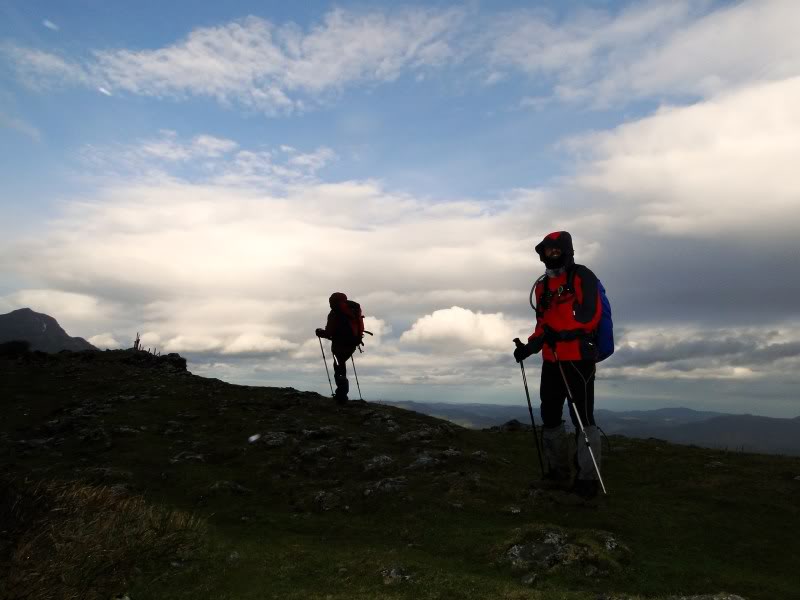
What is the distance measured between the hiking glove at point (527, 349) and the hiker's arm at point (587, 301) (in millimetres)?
1000

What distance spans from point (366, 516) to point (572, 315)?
5781mm

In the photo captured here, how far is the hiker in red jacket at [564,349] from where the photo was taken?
1046 centimetres

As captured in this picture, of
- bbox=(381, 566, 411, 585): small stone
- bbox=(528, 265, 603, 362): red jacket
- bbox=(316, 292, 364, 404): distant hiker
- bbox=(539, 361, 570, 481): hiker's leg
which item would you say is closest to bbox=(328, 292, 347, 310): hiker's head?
bbox=(316, 292, 364, 404): distant hiker

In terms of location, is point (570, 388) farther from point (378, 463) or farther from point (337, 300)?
point (337, 300)

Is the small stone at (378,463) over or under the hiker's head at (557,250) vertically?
under

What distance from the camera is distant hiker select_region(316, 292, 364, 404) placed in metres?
21.3

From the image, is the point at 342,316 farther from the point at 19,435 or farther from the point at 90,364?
the point at 90,364

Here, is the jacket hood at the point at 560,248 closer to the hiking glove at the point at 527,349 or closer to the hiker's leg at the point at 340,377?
the hiking glove at the point at 527,349

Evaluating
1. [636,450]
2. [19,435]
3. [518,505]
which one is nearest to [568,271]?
A: [518,505]

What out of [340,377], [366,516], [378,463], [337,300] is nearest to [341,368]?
[340,377]

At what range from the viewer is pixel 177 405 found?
2095cm

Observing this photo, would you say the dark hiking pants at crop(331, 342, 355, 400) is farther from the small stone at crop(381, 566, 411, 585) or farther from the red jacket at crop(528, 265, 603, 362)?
the small stone at crop(381, 566, 411, 585)

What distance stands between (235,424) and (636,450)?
12696mm

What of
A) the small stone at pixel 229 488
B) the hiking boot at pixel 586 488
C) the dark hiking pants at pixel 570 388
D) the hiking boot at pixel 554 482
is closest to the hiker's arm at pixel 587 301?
the dark hiking pants at pixel 570 388
